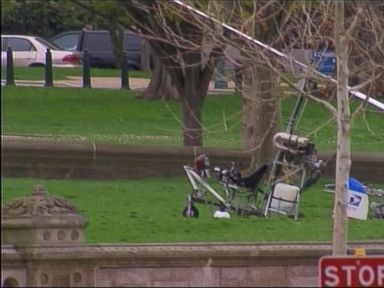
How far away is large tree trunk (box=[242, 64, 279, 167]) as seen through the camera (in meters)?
16.8

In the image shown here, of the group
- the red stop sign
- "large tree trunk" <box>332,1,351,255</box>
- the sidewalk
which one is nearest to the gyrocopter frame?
"large tree trunk" <box>332,1,351,255</box>

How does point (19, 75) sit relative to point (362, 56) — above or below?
below

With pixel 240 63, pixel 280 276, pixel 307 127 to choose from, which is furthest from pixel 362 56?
pixel 307 127

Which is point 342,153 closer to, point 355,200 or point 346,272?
point 346,272

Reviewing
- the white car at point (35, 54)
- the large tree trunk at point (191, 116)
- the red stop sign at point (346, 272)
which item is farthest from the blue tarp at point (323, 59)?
the white car at point (35, 54)

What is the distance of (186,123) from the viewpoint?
1917 centimetres

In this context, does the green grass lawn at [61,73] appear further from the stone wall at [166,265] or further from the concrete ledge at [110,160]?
the stone wall at [166,265]

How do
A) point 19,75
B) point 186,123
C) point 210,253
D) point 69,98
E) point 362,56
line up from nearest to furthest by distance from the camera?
point 210,253 < point 362,56 < point 186,123 < point 69,98 < point 19,75

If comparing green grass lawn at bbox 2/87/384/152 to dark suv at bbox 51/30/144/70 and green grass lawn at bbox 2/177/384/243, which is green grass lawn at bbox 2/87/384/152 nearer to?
green grass lawn at bbox 2/177/384/243

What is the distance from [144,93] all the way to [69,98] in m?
1.87

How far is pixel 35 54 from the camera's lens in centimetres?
3809

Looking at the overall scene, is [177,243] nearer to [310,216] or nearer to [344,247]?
[344,247]

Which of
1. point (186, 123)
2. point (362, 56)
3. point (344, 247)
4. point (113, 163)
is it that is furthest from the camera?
→ point (186, 123)

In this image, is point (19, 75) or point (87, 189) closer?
point (87, 189)
